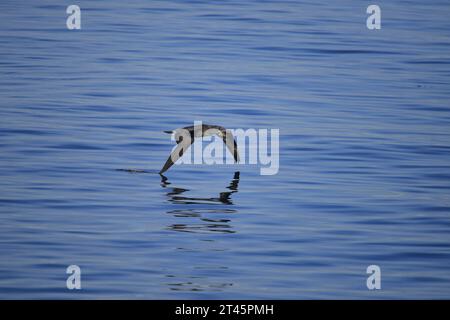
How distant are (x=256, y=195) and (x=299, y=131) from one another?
444cm

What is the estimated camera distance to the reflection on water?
35.0 ft

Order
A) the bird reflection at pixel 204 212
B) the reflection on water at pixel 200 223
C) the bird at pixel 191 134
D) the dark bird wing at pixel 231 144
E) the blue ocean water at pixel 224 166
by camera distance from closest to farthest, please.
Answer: the reflection on water at pixel 200 223
the blue ocean water at pixel 224 166
the bird reflection at pixel 204 212
the bird at pixel 191 134
the dark bird wing at pixel 231 144

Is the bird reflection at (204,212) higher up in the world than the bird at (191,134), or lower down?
lower down

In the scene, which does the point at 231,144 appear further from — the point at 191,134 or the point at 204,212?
the point at 204,212

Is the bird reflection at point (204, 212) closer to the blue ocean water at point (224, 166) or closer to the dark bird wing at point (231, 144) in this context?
the blue ocean water at point (224, 166)

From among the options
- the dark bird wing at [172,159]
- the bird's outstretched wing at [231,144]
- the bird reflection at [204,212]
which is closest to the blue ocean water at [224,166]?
the bird reflection at [204,212]

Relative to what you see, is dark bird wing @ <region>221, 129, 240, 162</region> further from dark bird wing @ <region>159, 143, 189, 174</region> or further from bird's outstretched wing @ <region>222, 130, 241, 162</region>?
dark bird wing @ <region>159, 143, 189, 174</region>

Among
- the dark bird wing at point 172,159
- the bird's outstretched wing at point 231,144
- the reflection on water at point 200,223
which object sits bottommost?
the reflection on water at point 200,223

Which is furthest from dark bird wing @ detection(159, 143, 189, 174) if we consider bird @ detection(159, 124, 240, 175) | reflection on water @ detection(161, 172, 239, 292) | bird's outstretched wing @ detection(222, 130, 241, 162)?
bird's outstretched wing @ detection(222, 130, 241, 162)

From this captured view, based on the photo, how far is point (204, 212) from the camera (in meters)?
13.2

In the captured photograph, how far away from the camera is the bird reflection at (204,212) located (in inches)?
495

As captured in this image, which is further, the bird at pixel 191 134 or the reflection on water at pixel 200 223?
the bird at pixel 191 134
